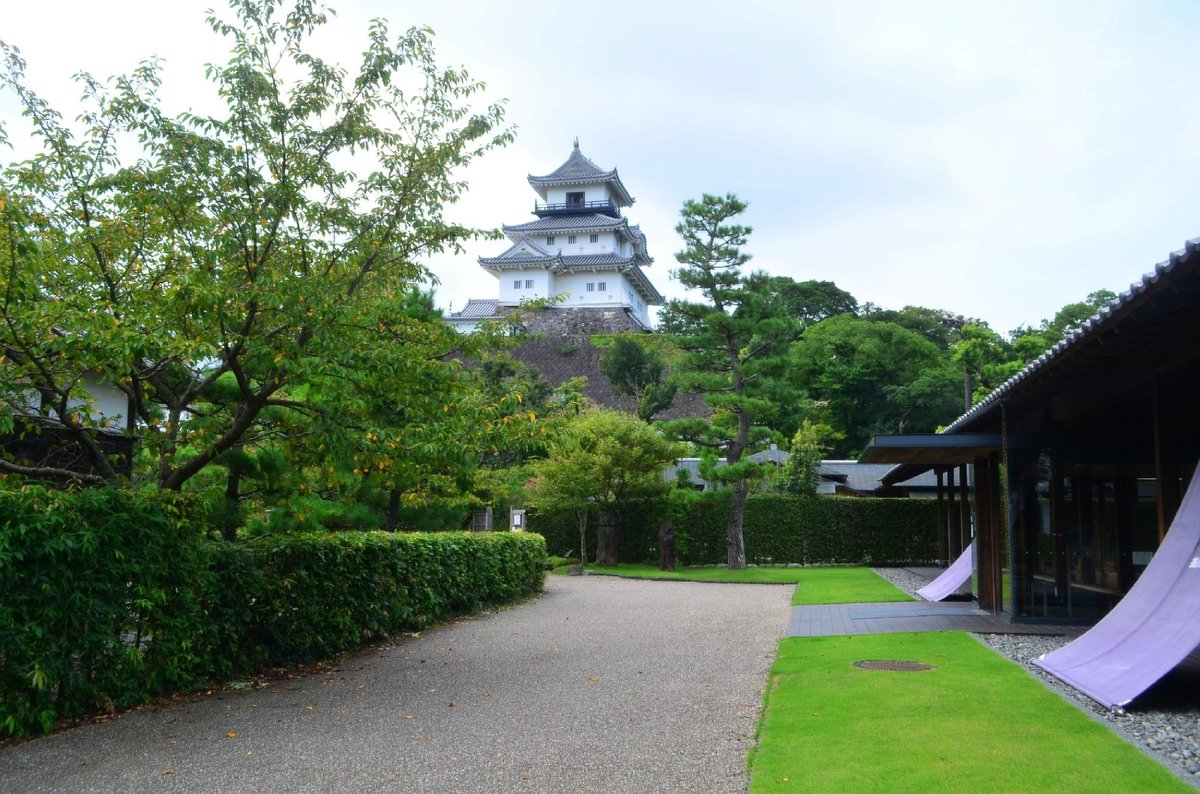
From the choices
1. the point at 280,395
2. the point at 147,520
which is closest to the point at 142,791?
the point at 147,520

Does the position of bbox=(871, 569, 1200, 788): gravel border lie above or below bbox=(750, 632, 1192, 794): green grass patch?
above

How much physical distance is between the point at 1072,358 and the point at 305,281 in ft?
19.0

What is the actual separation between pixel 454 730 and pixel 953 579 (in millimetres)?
9647

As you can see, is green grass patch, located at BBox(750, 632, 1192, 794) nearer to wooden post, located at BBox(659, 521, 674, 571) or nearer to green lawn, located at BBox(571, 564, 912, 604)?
green lawn, located at BBox(571, 564, 912, 604)

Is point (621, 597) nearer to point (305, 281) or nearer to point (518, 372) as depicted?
point (305, 281)

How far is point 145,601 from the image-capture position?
6.55 metres

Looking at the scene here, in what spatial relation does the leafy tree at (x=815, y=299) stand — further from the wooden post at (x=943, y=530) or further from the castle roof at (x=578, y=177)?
the wooden post at (x=943, y=530)

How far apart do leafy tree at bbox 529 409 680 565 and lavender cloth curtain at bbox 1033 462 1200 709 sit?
1665 centimetres

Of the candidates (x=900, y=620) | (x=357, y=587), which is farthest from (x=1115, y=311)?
(x=357, y=587)

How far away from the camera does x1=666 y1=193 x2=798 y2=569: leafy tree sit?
75.8 ft

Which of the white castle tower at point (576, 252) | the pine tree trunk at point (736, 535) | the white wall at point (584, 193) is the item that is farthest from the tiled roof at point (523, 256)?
the pine tree trunk at point (736, 535)

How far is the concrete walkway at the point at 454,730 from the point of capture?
16.3 feet

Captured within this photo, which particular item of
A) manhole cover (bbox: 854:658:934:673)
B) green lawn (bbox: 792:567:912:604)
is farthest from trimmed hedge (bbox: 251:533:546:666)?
green lawn (bbox: 792:567:912:604)

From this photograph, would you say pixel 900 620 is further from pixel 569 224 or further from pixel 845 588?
pixel 569 224
